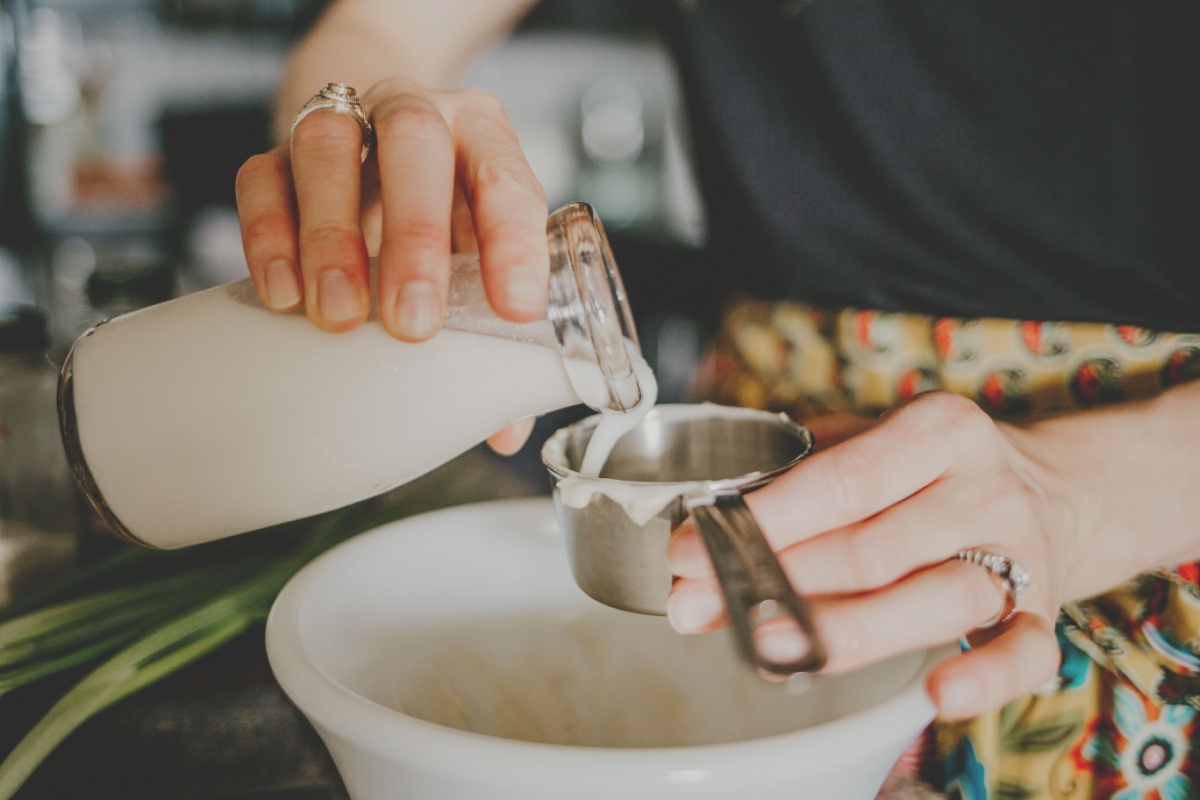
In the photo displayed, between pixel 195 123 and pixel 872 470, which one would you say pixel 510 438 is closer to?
pixel 872 470

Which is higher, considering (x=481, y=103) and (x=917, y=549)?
(x=481, y=103)

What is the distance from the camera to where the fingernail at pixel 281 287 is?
430mm

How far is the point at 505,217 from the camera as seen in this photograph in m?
0.44

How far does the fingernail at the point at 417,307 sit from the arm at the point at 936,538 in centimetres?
16

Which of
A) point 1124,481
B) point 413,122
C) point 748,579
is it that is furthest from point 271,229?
point 1124,481

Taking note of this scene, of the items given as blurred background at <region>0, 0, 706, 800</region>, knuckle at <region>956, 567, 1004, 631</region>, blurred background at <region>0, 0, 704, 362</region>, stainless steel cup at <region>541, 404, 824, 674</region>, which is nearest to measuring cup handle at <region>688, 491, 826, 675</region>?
stainless steel cup at <region>541, 404, 824, 674</region>

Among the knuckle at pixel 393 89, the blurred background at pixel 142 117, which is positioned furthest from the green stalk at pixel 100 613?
the blurred background at pixel 142 117

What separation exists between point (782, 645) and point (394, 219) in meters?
0.28

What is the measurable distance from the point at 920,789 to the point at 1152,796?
0.23m

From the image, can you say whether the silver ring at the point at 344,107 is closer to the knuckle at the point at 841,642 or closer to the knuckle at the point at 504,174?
the knuckle at the point at 504,174

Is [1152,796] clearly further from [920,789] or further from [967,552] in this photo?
[967,552]

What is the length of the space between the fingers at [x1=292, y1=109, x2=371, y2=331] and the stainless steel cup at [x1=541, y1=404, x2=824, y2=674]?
146mm

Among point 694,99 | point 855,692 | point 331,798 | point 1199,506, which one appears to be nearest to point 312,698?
point 331,798

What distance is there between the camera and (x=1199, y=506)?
565 millimetres
